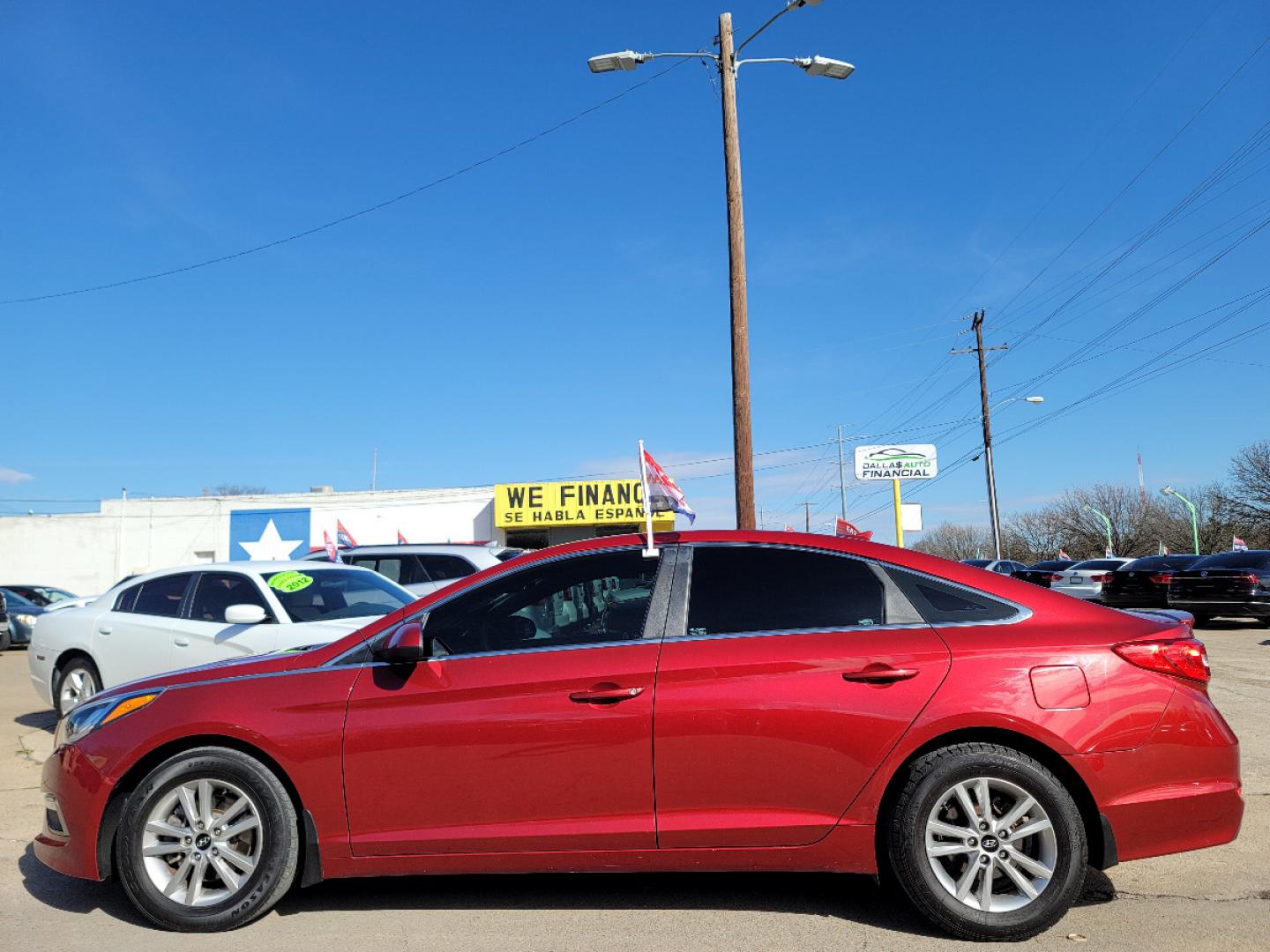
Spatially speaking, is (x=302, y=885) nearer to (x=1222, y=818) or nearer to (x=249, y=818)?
(x=249, y=818)

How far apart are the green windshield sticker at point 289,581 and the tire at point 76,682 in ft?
6.53

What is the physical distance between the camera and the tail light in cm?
384

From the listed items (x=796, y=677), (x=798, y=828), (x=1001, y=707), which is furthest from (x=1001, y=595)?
(x=798, y=828)

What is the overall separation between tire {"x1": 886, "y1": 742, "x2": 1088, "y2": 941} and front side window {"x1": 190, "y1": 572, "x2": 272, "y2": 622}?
19.2 feet

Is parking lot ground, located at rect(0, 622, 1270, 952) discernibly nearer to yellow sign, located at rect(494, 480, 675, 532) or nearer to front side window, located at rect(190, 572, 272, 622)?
front side window, located at rect(190, 572, 272, 622)

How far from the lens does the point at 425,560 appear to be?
11.7 meters

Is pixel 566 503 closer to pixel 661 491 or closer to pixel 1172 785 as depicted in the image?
pixel 661 491

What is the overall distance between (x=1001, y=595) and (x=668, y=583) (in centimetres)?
137

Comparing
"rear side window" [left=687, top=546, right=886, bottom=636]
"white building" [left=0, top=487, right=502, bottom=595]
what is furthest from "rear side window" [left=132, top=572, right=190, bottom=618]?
"white building" [left=0, top=487, right=502, bottom=595]

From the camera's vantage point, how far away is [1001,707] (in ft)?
12.3

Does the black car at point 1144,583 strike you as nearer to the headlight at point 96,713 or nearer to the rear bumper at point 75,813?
the headlight at point 96,713

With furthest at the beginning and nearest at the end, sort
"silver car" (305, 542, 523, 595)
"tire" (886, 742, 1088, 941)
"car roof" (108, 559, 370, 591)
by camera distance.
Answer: "silver car" (305, 542, 523, 595), "car roof" (108, 559, 370, 591), "tire" (886, 742, 1088, 941)

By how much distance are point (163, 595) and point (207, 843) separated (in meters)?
5.06

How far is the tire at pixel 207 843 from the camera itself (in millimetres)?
3963
